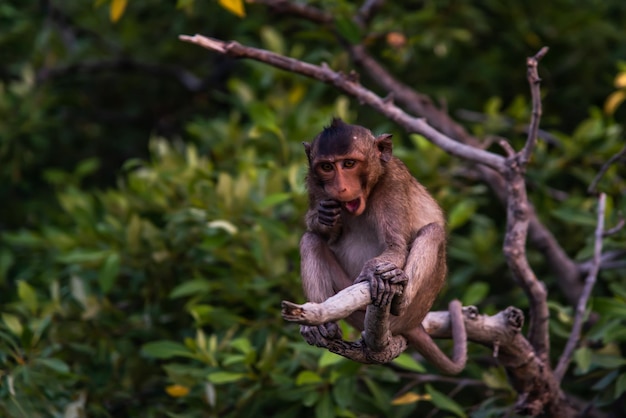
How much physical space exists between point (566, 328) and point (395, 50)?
2.48m

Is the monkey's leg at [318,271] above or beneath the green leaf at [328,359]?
above

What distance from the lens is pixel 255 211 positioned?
6.38 m

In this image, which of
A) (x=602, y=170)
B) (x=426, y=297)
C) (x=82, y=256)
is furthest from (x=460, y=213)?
(x=82, y=256)

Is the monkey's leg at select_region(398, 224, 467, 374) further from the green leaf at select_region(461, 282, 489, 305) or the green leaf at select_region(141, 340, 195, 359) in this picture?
the green leaf at select_region(141, 340, 195, 359)

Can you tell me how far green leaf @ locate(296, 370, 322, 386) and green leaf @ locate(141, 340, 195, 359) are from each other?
68cm

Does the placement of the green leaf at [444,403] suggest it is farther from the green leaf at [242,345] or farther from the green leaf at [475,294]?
the green leaf at [242,345]

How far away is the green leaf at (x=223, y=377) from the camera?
542cm

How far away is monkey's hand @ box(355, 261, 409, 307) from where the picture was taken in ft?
12.3

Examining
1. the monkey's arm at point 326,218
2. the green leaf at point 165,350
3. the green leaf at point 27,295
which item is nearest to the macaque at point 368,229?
the monkey's arm at point 326,218

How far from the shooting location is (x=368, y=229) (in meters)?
4.73

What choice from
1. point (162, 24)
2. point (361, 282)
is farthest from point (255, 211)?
point (162, 24)

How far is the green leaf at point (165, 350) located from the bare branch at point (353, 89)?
1692 mm

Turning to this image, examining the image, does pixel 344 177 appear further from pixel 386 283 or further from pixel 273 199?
pixel 273 199

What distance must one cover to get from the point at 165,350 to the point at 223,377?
0.47m
